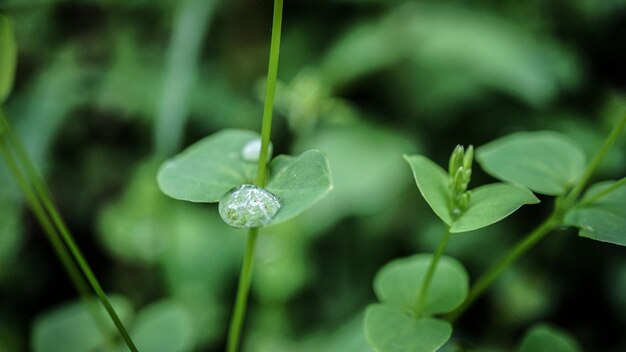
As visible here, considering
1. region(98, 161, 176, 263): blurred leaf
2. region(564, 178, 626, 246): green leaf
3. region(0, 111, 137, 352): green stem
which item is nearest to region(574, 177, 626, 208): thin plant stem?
region(564, 178, 626, 246): green leaf

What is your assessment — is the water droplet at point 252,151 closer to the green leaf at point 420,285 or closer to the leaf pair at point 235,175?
the leaf pair at point 235,175

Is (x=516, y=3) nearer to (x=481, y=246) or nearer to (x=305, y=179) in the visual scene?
(x=481, y=246)

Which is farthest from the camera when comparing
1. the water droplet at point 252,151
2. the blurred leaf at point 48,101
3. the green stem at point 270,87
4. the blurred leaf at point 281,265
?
the blurred leaf at point 48,101

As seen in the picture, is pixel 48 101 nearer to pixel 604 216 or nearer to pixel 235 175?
pixel 235 175

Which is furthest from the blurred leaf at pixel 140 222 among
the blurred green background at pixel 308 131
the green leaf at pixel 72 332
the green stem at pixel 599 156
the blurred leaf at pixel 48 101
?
the green stem at pixel 599 156

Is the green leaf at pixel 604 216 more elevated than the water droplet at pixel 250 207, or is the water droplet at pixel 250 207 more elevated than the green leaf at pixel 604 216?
the water droplet at pixel 250 207

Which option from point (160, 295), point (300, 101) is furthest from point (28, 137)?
point (300, 101)
